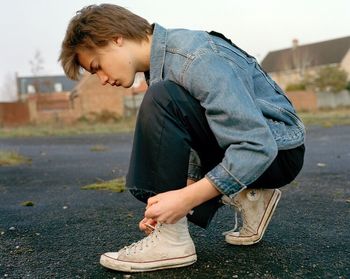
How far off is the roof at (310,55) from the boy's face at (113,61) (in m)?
47.6

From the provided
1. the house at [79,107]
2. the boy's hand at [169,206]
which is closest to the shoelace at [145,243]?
the boy's hand at [169,206]

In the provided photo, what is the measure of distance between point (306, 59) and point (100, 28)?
49.9m

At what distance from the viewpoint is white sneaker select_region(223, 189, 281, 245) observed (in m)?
2.03

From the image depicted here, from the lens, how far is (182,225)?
5.96ft

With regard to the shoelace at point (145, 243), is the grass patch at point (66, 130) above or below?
below

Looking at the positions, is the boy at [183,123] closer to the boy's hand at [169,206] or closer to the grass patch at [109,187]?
the boy's hand at [169,206]

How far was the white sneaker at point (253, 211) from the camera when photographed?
2033 millimetres

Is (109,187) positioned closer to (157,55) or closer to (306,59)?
(157,55)

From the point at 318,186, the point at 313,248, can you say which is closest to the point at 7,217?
the point at 313,248

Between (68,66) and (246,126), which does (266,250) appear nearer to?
(246,126)

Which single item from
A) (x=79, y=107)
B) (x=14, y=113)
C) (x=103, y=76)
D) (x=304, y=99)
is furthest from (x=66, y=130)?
(x=103, y=76)

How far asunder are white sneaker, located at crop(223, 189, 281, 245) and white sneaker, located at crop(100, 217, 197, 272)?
0.33 m

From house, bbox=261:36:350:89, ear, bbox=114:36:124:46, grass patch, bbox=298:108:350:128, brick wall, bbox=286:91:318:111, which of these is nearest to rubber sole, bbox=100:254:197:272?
ear, bbox=114:36:124:46

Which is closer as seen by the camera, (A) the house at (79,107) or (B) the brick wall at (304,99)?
(A) the house at (79,107)
